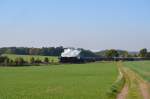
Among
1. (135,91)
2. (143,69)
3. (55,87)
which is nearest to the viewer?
(135,91)

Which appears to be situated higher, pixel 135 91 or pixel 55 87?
pixel 55 87

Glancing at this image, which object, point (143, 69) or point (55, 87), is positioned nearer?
point (55, 87)

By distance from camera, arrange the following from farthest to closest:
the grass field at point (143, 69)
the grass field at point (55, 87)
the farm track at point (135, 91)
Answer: the grass field at point (143, 69) < the farm track at point (135, 91) < the grass field at point (55, 87)

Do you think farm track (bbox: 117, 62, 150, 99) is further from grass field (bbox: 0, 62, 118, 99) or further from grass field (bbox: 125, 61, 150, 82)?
grass field (bbox: 125, 61, 150, 82)

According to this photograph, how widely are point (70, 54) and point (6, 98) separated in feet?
560

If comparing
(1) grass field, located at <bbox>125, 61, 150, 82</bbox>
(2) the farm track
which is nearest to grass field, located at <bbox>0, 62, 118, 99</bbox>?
(2) the farm track

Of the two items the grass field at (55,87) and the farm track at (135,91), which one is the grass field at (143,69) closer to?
the grass field at (55,87)

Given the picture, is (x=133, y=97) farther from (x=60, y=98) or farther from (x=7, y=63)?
(x=7, y=63)

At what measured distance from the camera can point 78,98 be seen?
2616 centimetres

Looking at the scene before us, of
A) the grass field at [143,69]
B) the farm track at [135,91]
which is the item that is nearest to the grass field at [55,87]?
the farm track at [135,91]

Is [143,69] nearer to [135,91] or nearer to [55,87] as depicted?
[55,87]

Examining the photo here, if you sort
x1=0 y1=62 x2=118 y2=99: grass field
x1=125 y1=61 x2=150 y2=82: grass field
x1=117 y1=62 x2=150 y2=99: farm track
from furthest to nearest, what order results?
1. x1=125 y1=61 x2=150 y2=82: grass field
2. x1=117 y1=62 x2=150 y2=99: farm track
3. x1=0 y1=62 x2=118 y2=99: grass field

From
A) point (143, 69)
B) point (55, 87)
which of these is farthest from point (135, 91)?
point (143, 69)

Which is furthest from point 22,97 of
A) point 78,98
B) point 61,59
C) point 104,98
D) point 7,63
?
point 61,59
